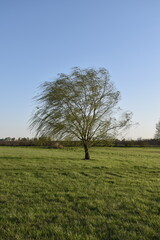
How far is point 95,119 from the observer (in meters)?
20.8

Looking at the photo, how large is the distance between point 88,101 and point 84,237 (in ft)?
55.7

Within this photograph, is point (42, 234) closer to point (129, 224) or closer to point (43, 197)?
point (129, 224)

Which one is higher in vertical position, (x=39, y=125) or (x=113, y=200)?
(x=39, y=125)

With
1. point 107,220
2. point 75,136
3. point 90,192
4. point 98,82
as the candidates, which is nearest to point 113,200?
point 90,192

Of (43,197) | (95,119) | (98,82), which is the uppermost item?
(98,82)

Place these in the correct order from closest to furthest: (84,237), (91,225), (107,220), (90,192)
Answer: (84,237) → (91,225) → (107,220) → (90,192)

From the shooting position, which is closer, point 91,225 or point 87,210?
point 91,225

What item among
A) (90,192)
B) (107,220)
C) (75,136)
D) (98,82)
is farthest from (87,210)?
(98,82)

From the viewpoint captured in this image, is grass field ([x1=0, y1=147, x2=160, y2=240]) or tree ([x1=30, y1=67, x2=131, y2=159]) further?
tree ([x1=30, y1=67, x2=131, y2=159])

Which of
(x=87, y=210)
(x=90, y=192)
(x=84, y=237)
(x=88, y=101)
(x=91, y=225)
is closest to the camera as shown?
(x=84, y=237)

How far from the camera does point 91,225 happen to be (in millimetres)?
4824

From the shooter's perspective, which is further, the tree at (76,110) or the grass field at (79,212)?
the tree at (76,110)

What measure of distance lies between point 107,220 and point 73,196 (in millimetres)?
2367

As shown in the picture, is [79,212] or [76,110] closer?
[79,212]
